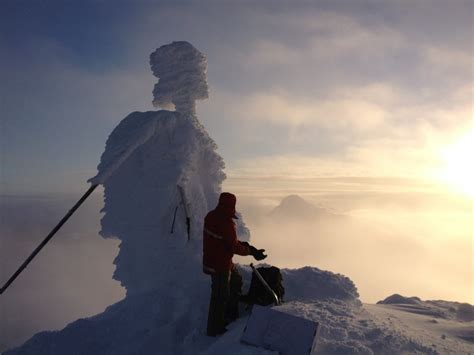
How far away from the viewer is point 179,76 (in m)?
11.4

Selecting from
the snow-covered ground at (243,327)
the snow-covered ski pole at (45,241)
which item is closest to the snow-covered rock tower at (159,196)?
the snow-covered ski pole at (45,241)

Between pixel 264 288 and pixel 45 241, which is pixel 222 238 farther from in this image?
pixel 45 241

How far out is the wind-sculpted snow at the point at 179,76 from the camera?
1140cm

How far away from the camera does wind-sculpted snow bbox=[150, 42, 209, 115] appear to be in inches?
449

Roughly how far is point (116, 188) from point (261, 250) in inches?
220

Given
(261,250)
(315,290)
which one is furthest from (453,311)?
(261,250)

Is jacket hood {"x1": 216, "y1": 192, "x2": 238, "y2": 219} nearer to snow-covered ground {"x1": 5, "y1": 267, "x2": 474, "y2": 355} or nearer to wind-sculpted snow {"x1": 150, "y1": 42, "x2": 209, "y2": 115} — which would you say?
snow-covered ground {"x1": 5, "y1": 267, "x2": 474, "y2": 355}

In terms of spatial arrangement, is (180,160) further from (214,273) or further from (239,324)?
(239,324)

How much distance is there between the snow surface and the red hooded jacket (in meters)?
1.16

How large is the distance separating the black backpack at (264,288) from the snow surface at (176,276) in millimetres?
349

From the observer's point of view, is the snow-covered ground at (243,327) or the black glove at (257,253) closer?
the snow-covered ground at (243,327)

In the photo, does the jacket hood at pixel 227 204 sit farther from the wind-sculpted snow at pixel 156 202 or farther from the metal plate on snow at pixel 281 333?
the wind-sculpted snow at pixel 156 202

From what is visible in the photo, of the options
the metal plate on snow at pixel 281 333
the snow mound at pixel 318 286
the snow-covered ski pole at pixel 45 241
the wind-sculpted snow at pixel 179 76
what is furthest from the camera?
the wind-sculpted snow at pixel 179 76

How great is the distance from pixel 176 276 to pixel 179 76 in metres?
6.35
